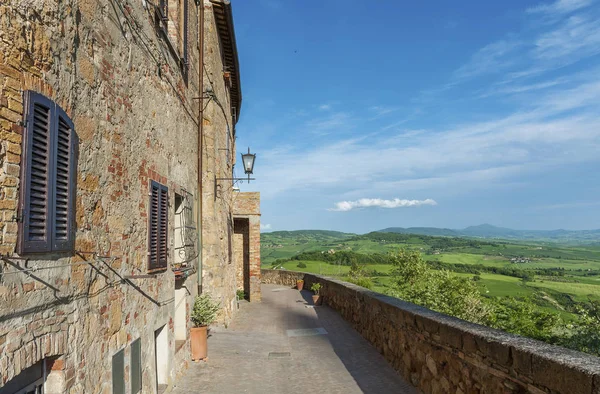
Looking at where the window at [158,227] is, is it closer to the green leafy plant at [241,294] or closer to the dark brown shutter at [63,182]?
the dark brown shutter at [63,182]

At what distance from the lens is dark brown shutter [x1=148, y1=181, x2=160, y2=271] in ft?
18.6

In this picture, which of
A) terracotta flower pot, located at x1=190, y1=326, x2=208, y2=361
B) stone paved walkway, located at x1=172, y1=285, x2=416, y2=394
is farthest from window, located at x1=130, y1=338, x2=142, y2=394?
terracotta flower pot, located at x1=190, y1=326, x2=208, y2=361

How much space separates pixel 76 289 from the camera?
352 cm

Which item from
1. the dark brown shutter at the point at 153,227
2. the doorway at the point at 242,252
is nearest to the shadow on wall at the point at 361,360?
the dark brown shutter at the point at 153,227

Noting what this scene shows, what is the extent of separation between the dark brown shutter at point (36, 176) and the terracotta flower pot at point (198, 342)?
562cm

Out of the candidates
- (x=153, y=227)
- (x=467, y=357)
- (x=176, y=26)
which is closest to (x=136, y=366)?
(x=153, y=227)

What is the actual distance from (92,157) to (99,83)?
733mm

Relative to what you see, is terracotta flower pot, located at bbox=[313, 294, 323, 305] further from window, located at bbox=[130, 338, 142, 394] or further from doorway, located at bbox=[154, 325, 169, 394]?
window, located at bbox=[130, 338, 142, 394]

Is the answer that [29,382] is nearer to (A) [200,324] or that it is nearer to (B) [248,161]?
(A) [200,324]

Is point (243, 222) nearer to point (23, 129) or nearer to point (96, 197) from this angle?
point (96, 197)

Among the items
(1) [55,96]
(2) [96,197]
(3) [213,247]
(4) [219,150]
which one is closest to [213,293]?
(3) [213,247]

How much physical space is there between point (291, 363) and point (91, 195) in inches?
232

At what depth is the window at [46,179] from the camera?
9.04 feet

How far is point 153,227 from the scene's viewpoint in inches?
229
